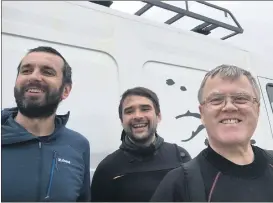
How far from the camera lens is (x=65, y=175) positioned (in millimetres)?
1465

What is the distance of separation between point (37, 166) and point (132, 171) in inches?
25.0

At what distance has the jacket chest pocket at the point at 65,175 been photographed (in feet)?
4.63

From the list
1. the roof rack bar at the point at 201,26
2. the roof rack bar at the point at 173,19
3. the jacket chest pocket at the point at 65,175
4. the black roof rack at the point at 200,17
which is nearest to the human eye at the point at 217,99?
the jacket chest pocket at the point at 65,175

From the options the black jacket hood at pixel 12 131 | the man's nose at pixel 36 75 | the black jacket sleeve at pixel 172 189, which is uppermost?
the man's nose at pixel 36 75

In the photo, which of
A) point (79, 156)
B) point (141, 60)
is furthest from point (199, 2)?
point (79, 156)

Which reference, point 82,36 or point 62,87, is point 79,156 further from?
point 82,36

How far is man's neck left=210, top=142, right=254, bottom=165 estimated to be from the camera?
136 cm

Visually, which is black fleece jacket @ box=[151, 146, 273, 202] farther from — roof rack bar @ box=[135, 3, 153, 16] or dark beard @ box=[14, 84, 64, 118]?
roof rack bar @ box=[135, 3, 153, 16]

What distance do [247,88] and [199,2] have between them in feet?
5.15

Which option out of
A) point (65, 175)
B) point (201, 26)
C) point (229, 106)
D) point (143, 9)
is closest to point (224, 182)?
point (229, 106)

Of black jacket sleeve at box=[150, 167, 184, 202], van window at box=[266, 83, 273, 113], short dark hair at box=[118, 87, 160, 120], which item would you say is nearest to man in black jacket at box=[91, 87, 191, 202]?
short dark hair at box=[118, 87, 160, 120]

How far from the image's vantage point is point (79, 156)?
1.60 metres

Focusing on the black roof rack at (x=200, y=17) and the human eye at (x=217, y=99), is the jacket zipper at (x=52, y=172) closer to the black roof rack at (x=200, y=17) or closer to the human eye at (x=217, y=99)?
the human eye at (x=217, y=99)

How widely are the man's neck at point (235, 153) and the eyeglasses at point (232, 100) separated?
16cm
